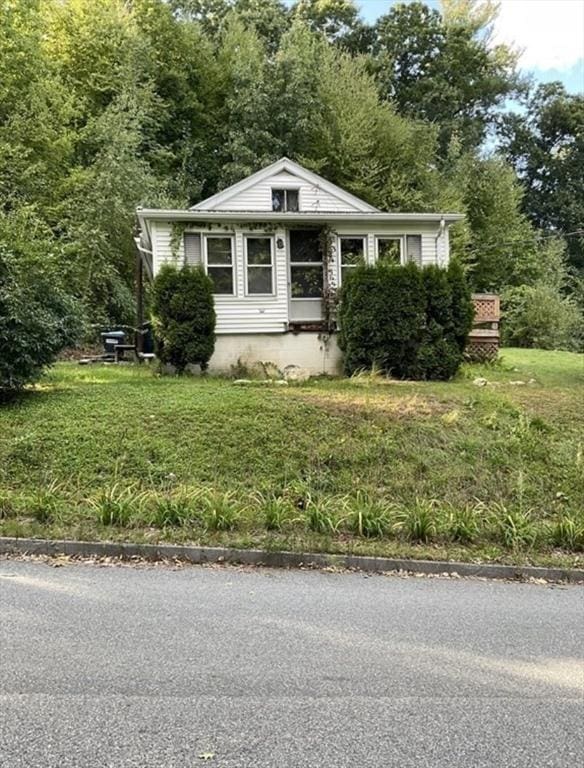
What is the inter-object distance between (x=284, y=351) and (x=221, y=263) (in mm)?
2283

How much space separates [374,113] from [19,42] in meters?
12.7

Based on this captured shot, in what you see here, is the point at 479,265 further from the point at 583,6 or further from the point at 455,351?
the point at 455,351

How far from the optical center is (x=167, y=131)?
2483cm

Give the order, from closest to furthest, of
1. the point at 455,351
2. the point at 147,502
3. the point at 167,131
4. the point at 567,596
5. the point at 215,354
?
1. the point at 567,596
2. the point at 147,502
3. the point at 455,351
4. the point at 215,354
5. the point at 167,131

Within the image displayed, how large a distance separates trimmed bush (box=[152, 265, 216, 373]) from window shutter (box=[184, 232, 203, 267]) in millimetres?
1225

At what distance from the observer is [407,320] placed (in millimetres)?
11227

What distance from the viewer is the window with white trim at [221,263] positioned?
42.0 ft

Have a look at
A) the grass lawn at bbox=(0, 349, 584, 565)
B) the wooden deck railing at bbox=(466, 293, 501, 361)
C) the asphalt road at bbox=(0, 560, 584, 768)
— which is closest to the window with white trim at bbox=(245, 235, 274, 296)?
the grass lawn at bbox=(0, 349, 584, 565)

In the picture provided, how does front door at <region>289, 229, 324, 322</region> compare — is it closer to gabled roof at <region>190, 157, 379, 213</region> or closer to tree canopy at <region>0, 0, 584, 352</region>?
gabled roof at <region>190, 157, 379, 213</region>

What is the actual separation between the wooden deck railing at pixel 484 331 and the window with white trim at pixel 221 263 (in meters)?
5.61

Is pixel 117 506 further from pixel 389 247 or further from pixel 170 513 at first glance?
pixel 389 247

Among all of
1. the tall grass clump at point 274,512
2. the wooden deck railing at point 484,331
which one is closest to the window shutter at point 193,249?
the wooden deck railing at point 484,331

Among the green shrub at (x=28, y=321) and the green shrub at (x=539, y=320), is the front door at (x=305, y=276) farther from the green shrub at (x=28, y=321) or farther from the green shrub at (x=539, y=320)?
the green shrub at (x=539, y=320)

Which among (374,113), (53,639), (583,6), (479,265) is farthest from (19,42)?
(53,639)
